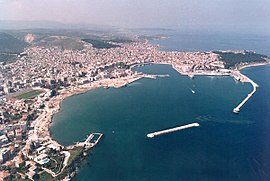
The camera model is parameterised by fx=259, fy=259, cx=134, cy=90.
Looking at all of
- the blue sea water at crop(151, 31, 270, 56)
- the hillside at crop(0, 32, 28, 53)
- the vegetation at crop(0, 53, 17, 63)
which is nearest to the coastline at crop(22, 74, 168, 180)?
the vegetation at crop(0, 53, 17, 63)

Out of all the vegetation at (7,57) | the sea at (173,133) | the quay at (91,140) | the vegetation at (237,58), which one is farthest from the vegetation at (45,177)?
the vegetation at (237,58)

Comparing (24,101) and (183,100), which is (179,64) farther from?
(24,101)

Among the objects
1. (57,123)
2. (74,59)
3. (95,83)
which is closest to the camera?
(57,123)

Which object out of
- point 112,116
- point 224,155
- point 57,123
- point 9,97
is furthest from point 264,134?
point 9,97

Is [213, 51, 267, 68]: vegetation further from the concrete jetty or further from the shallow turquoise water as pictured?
the concrete jetty

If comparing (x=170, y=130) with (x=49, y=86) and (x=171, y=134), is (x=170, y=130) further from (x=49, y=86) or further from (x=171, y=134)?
(x=49, y=86)

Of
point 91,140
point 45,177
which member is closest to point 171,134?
point 91,140

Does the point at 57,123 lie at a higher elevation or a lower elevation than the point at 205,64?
lower
